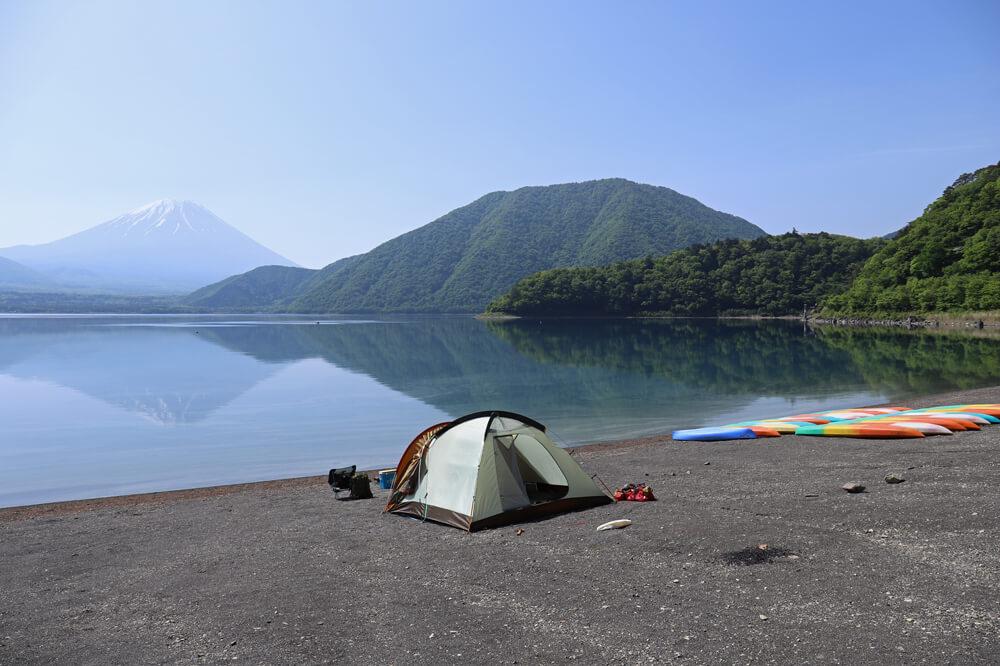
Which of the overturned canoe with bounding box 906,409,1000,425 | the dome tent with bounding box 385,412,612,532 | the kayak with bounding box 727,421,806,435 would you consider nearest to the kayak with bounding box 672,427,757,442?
the kayak with bounding box 727,421,806,435

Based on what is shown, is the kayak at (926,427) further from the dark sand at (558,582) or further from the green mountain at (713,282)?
the green mountain at (713,282)

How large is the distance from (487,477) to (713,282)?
15520 cm

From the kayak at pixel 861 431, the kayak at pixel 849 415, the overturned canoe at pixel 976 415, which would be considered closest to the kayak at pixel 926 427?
the kayak at pixel 861 431

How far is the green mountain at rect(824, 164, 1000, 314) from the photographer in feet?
296

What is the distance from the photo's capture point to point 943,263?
102500 mm

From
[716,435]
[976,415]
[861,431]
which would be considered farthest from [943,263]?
[861,431]

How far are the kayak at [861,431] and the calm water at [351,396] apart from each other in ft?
20.9

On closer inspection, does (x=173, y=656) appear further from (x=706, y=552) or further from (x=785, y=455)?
(x=785, y=455)

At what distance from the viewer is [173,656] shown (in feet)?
21.4

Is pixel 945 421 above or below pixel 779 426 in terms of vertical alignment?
above

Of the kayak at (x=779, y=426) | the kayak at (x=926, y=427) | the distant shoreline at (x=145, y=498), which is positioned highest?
the kayak at (x=926, y=427)

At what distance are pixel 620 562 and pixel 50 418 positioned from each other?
30199 mm

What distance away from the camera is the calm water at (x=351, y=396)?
69.3ft

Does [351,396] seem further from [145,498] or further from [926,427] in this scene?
[926,427]
